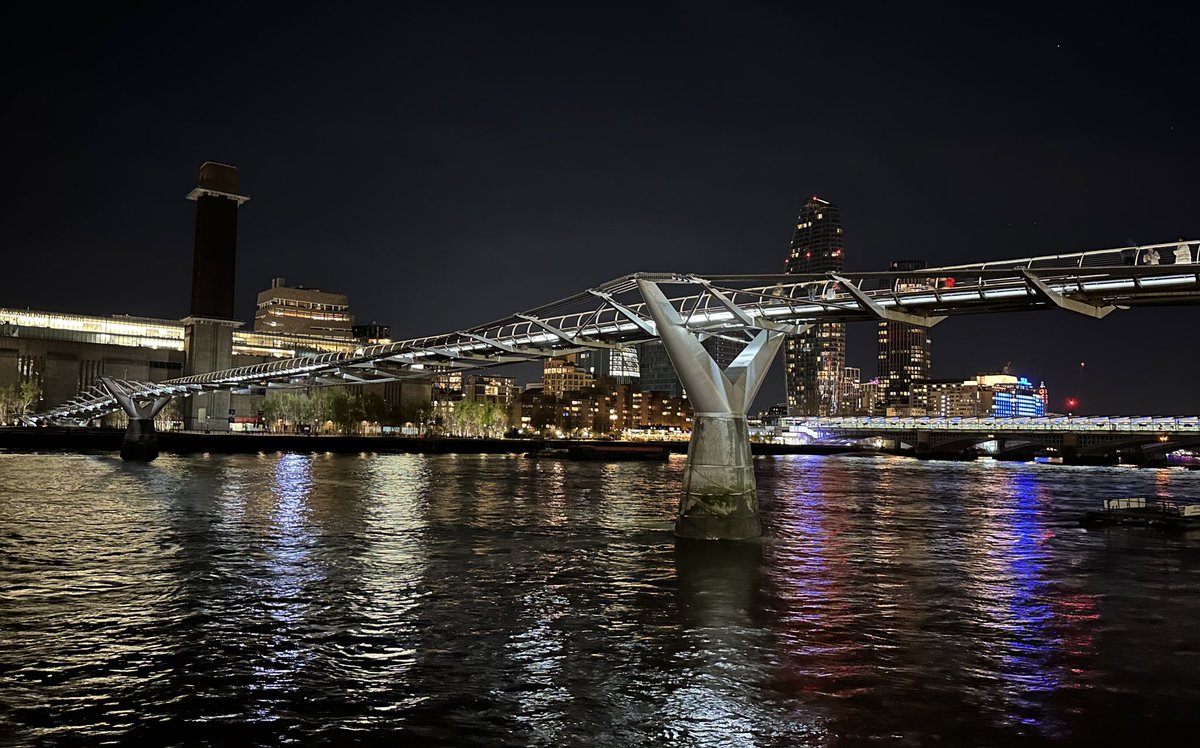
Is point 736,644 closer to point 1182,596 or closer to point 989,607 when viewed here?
point 989,607

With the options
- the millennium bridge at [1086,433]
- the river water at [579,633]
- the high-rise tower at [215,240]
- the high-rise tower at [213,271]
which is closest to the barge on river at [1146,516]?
the river water at [579,633]

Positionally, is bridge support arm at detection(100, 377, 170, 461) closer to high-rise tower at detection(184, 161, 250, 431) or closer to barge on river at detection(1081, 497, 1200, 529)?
high-rise tower at detection(184, 161, 250, 431)

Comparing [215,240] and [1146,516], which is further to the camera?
[215,240]

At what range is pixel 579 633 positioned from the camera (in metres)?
20.3

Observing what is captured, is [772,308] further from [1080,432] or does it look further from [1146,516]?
[1080,432]

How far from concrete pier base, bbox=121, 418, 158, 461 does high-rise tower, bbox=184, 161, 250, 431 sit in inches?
2796

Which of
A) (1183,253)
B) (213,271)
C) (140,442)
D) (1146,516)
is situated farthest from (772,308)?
(213,271)

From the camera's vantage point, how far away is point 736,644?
64.3 feet

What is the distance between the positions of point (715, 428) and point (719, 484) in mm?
2473

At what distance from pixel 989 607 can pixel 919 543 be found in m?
15.3

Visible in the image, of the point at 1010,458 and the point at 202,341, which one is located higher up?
the point at 202,341

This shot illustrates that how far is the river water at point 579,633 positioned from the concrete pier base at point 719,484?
77cm

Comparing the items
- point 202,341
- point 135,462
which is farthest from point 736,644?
point 202,341

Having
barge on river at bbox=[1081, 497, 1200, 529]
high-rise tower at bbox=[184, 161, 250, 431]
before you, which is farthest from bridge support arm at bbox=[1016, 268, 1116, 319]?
high-rise tower at bbox=[184, 161, 250, 431]
